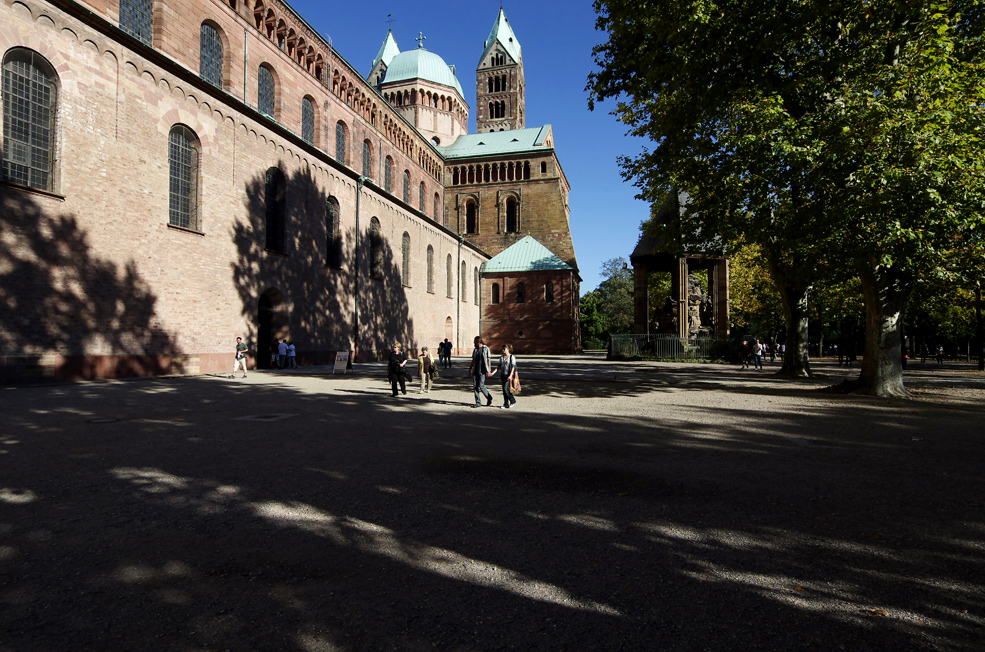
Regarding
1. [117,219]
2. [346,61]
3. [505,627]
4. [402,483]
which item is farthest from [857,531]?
[346,61]

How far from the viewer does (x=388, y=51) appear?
71.9m

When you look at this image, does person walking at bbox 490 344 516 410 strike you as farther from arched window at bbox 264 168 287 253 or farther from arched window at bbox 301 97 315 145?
arched window at bbox 301 97 315 145

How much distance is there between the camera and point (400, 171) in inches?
1667

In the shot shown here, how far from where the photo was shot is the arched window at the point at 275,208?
2358 centimetres

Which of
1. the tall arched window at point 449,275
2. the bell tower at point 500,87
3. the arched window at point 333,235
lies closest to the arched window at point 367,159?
the arched window at point 333,235

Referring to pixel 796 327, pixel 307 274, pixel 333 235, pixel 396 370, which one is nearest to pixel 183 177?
pixel 307 274

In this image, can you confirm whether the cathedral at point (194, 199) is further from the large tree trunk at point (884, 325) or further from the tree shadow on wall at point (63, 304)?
the large tree trunk at point (884, 325)

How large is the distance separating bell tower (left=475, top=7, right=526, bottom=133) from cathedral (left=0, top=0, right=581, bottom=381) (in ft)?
101

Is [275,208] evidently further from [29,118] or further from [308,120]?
[29,118]

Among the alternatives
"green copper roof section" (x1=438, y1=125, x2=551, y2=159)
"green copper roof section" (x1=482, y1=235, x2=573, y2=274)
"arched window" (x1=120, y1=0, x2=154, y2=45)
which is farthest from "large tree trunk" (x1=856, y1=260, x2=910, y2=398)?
"green copper roof section" (x1=438, y1=125, x2=551, y2=159)

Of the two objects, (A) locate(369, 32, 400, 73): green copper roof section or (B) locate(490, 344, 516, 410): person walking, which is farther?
(A) locate(369, 32, 400, 73): green copper roof section

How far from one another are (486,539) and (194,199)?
19742 millimetres

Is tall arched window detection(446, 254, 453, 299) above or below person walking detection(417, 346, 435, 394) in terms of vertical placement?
above

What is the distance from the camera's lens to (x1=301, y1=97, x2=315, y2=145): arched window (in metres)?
28.4
